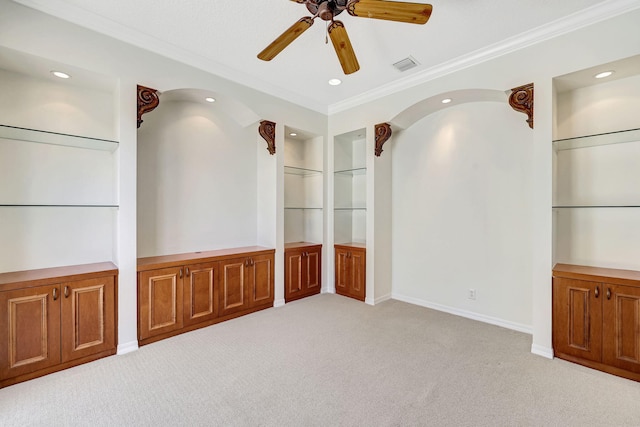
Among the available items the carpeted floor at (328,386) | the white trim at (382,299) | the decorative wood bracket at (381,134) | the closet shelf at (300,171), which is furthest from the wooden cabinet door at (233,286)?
the decorative wood bracket at (381,134)

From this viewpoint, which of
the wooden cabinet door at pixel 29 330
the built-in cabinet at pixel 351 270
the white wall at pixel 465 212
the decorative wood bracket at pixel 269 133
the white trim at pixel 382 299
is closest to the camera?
the wooden cabinet door at pixel 29 330

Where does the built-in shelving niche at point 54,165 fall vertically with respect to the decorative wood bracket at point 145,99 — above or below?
below

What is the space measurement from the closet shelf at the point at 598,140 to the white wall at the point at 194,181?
3706 mm

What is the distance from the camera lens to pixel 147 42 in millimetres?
2740

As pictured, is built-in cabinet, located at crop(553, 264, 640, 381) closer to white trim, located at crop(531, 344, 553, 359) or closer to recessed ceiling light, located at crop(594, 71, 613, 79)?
white trim, located at crop(531, 344, 553, 359)

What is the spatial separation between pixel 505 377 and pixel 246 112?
3957 millimetres

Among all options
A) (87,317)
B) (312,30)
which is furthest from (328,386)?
(312,30)

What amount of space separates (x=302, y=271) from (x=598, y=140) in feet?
12.1

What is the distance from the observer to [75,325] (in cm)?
239

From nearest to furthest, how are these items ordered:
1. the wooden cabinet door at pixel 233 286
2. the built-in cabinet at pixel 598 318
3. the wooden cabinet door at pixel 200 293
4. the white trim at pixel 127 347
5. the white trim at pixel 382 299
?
the built-in cabinet at pixel 598 318 < the white trim at pixel 127 347 < the wooden cabinet door at pixel 200 293 < the wooden cabinet door at pixel 233 286 < the white trim at pixel 382 299

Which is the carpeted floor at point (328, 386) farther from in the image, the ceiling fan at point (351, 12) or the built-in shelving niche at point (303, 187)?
the ceiling fan at point (351, 12)

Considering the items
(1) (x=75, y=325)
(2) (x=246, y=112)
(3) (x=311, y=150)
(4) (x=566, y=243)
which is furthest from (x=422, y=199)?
(1) (x=75, y=325)

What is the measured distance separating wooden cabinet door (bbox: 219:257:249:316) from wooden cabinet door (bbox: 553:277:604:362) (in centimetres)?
330

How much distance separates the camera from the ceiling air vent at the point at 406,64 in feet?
10.1
